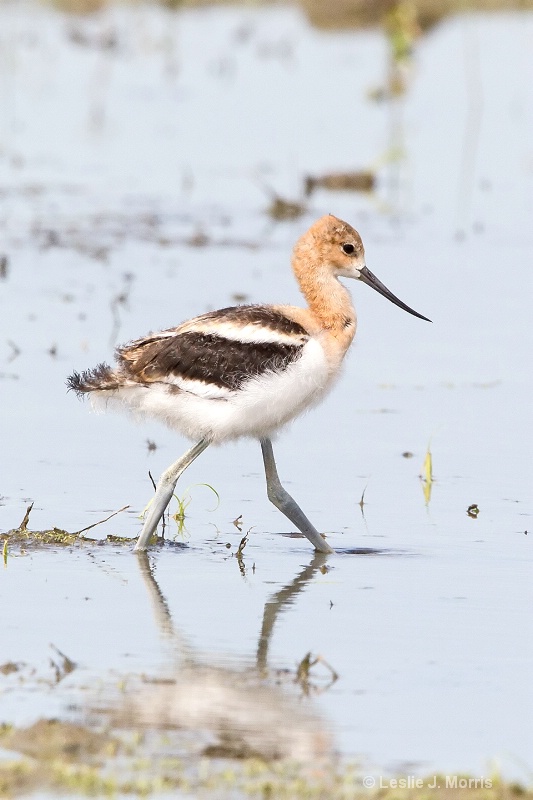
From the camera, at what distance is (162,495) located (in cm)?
667

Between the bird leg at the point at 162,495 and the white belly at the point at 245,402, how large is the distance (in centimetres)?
12

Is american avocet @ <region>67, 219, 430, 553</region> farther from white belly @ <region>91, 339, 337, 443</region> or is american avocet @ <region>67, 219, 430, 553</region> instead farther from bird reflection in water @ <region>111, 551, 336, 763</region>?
bird reflection in water @ <region>111, 551, 336, 763</region>

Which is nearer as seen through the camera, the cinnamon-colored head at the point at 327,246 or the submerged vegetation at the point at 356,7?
the cinnamon-colored head at the point at 327,246

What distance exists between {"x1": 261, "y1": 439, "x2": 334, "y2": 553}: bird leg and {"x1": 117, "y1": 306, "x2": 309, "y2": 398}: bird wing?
470 mm

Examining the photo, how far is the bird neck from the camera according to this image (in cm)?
675

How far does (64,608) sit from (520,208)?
9.49 meters

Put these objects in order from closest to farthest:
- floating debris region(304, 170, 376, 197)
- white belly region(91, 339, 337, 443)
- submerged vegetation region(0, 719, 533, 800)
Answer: submerged vegetation region(0, 719, 533, 800) < white belly region(91, 339, 337, 443) < floating debris region(304, 170, 376, 197)

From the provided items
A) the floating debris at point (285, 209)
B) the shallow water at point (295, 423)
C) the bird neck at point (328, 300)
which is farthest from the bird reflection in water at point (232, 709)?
the floating debris at point (285, 209)

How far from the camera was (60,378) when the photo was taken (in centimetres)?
912

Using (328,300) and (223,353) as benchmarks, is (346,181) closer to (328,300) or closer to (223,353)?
(328,300)

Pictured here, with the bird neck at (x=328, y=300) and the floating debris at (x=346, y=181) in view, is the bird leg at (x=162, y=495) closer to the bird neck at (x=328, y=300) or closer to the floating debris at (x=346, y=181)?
the bird neck at (x=328, y=300)

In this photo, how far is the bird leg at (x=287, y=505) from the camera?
6703 millimetres

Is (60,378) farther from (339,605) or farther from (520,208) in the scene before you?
(520,208)

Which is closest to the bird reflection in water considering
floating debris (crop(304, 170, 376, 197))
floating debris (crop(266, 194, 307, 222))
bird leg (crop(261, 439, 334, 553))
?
bird leg (crop(261, 439, 334, 553))
